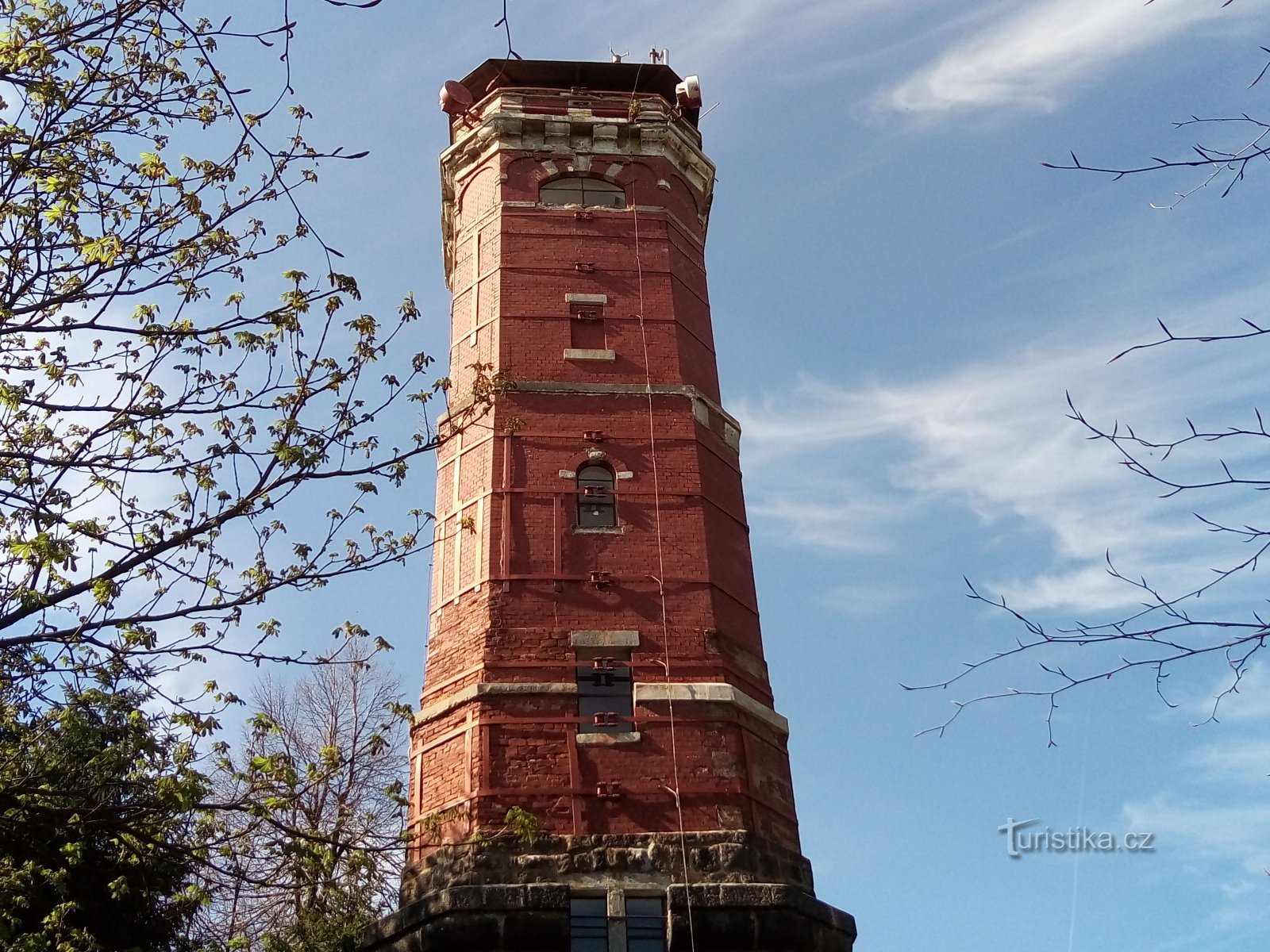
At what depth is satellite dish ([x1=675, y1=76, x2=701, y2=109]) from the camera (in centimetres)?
2388

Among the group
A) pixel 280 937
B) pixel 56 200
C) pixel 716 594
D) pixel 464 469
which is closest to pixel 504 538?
pixel 464 469

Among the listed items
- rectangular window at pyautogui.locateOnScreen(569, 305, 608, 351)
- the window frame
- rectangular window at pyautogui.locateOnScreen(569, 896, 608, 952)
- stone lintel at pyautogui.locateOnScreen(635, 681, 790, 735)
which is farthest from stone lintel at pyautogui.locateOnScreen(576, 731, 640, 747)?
rectangular window at pyautogui.locateOnScreen(569, 305, 608, 351)

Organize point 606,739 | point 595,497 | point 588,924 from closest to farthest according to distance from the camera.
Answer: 1. point 588,924
2. point 606,739
3. point 595,497

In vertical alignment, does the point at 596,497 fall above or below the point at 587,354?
below

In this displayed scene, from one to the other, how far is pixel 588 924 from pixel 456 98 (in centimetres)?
1544

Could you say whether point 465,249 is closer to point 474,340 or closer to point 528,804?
point 474,340

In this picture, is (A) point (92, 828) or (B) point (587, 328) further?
(B) point (587, 328)

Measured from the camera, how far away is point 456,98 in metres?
23.1

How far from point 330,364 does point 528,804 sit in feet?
22.5

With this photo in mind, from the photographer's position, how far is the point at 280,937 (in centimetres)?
1673

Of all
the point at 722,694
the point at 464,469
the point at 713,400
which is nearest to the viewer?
the point at 722,694

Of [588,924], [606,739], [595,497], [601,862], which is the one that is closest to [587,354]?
[595,497]

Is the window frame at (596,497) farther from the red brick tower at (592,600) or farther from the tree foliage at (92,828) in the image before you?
the tree foliage at (92,828)

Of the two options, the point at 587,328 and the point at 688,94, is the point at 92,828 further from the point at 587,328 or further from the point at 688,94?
the point at 688,94
